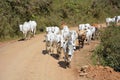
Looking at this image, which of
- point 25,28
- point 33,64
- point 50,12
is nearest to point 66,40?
point 33,64

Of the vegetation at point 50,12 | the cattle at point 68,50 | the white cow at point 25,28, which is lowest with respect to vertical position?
the cattle at point 68,50

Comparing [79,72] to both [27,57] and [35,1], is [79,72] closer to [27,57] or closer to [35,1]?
[27,57]

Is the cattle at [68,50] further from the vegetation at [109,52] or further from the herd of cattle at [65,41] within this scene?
the vegetation at [109,52]

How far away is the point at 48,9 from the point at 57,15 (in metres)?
1.16

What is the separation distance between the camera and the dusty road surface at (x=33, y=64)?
13.9 m

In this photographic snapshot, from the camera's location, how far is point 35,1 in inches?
1139

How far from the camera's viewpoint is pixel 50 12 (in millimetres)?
30484

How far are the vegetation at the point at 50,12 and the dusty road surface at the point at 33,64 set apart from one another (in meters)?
5.21

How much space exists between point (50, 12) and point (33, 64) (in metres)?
15.4

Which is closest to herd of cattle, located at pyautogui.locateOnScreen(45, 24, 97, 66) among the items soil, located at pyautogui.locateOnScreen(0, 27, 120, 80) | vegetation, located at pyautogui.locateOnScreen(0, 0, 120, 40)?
soil, located at pyautogui.locateOnScreen(0, 27, 120, 80)

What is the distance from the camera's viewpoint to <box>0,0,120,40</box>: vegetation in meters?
25.4

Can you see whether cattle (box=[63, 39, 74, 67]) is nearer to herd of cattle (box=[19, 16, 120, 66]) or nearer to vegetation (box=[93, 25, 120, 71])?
herd of cattle (box=[19, 16, 120, 66])

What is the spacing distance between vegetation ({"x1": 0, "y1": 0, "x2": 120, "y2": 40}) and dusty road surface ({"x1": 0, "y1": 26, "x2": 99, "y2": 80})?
521 cm

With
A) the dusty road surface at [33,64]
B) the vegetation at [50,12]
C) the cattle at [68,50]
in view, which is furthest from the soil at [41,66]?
the vegetation at [50,12]
